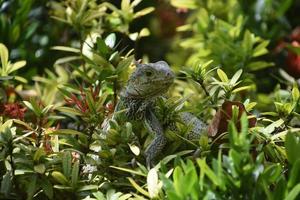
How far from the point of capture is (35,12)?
109 inches

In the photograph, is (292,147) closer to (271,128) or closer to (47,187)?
(271,128)

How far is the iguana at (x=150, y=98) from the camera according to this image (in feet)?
5.58

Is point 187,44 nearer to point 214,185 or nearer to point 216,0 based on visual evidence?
point 216,0

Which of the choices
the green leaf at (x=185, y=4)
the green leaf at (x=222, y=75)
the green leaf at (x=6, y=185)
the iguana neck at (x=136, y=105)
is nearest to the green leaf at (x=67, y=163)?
the green leaf at (x=6, y=185)

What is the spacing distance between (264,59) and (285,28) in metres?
0.18

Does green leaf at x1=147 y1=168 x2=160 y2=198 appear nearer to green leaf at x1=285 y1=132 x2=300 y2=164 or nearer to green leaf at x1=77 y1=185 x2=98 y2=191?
green leaf at x1=77 y1=185 x2=98 y2=191

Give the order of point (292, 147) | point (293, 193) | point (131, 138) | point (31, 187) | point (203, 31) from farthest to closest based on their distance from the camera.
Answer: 1. point (203, 31)
2. point (131, 138)
3. point (31, 187)
4. point (292, 147)
5. point (293, 193)

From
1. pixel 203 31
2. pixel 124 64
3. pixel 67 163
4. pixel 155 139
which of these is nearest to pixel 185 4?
pixel 203 31

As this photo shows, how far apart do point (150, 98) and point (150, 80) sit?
73 mm

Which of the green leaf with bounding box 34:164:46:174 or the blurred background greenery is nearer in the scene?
the green leaf with bounding box 34:164:46:174

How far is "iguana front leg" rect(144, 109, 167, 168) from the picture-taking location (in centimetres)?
163

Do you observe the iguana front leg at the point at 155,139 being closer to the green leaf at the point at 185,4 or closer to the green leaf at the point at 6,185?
the green leaf at the point at 6,185

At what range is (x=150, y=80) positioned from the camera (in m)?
1.75

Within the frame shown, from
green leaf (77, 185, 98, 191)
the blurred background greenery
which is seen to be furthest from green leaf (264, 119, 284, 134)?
the blurred background greenery
